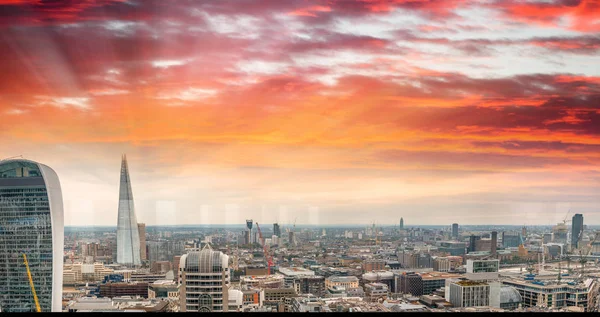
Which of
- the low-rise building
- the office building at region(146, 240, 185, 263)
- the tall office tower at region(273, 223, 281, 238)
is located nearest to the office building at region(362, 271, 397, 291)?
the low-rise building

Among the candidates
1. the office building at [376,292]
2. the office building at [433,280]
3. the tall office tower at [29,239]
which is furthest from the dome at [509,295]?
the tall office tower at [29,239]

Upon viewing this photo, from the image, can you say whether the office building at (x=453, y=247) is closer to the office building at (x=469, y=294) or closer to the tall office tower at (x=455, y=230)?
the tall office tower at (x=455, y=230)

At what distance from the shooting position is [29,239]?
6070 millimetres

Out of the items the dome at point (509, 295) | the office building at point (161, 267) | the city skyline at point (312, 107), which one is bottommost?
the dome at point (509, 295)

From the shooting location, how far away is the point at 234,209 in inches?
229

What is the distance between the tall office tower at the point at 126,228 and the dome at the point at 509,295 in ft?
17.8

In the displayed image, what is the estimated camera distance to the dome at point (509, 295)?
291 inches

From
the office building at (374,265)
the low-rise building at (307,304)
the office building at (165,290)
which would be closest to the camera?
the office building at (165,290)

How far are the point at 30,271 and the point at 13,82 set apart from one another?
307 cm

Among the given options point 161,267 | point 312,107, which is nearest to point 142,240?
point 161,267

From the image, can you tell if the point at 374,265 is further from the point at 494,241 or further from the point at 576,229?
the point at 576,229

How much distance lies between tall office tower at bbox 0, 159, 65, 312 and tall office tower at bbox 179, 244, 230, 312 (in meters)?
1.47

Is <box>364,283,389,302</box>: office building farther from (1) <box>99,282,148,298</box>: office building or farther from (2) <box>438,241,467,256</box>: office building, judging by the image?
(1) <box>99,282,148,298</box>: office building

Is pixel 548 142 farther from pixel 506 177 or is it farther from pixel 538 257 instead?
pixel 538 257
